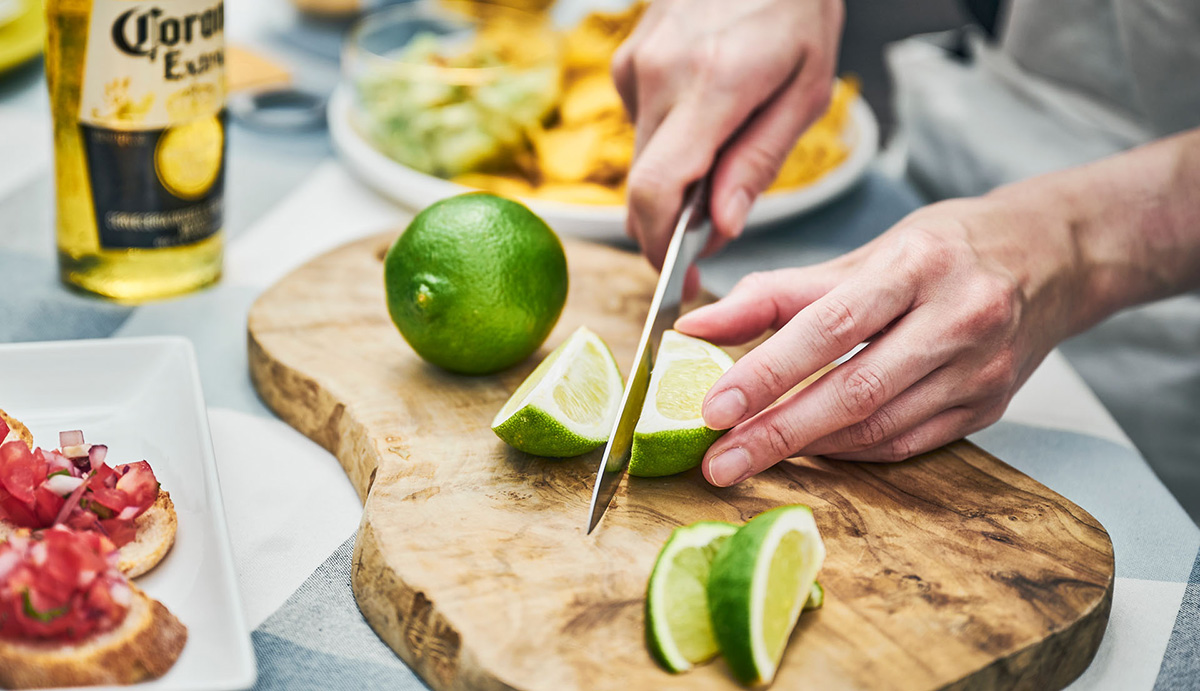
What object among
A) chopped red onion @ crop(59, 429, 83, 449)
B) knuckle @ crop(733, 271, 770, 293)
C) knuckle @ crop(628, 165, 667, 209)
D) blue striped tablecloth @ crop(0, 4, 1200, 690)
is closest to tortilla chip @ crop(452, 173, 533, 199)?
blue striped tablecloth @ crop(0, 4, 1200, 690)

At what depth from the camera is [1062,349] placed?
191cm

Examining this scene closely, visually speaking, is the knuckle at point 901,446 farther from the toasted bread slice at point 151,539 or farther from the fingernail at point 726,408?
the toasted bread slice at point 151,539

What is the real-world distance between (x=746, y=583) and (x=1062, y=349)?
53.1 inches

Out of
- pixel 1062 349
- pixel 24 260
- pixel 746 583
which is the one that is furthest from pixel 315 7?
pixel 746 583

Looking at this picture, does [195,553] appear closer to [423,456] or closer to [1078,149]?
[423,456]

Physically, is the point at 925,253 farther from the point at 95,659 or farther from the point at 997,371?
the point at 95,659

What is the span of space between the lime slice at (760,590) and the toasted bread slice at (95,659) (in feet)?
1.45

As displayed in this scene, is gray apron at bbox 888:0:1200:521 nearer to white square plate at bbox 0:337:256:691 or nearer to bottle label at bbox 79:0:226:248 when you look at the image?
bottle label at bbox 79:0:226:248

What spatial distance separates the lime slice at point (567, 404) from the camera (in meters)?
1.06

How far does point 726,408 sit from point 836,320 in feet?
0.49

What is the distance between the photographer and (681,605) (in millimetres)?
864

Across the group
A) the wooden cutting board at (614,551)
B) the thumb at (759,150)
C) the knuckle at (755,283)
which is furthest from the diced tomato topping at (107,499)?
the thumb at (759,150)

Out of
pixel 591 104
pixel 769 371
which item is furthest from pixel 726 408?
pixel 591 104

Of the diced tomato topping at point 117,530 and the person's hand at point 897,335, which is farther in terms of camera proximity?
the person's hand at point 897,335
